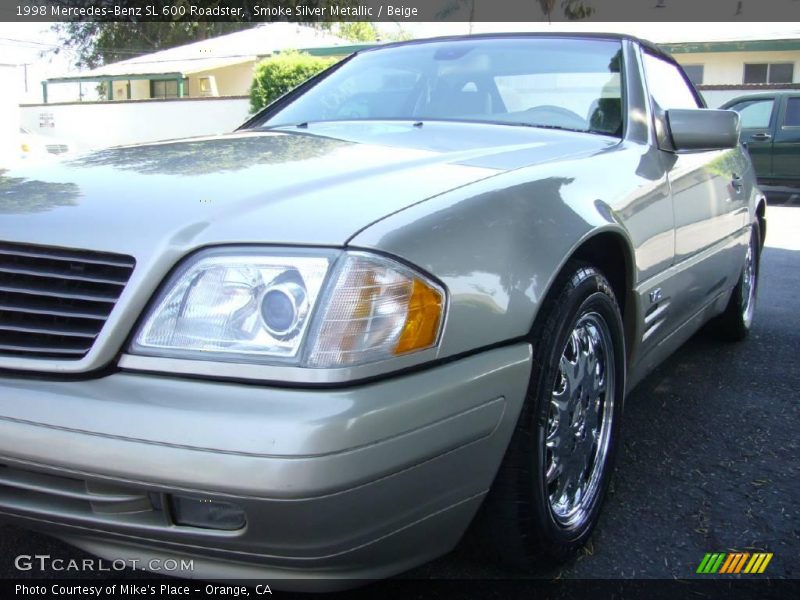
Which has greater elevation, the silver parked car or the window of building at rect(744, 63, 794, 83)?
the window of building at rect(744, 63, 794, 83)

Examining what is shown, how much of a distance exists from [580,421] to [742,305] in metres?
2.42

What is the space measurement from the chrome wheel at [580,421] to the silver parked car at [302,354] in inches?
0.4

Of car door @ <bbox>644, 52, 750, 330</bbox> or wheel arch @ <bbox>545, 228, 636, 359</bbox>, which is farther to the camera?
car door @ <bbox>644, 52, 750, 330</bbox>

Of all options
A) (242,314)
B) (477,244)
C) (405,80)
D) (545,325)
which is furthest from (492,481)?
(405,80)

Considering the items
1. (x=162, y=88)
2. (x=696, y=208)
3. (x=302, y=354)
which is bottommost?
(x=302, y=354)

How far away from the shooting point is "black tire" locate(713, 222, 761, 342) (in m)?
4.25

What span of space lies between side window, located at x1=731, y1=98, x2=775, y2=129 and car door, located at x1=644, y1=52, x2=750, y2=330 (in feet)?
34.5

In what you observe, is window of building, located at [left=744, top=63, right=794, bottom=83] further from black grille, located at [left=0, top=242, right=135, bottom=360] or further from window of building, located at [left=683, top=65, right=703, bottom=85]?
black grille, located at [left=0, top=242, right=135, bottom=360]

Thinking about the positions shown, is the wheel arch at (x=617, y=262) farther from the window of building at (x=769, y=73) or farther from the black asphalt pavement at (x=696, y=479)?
the window of building at (x=769, y=73)

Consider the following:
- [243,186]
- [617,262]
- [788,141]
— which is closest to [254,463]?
[243,186]

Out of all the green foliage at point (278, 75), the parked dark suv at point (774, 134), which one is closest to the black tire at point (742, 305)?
the parked dark suv at point (774, 134)

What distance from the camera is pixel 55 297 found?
1692mm

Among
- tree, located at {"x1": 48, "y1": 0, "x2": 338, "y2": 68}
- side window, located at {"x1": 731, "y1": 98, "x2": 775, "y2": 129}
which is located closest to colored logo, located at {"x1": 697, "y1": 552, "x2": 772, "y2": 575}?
side window, located at {"x1": 731, "y1": 98, "x2": 775, "y2": 129}

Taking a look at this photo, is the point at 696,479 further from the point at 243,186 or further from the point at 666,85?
the point at 243,186
